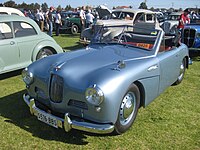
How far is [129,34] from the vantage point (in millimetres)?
4867

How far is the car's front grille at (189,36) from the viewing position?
9250 mm

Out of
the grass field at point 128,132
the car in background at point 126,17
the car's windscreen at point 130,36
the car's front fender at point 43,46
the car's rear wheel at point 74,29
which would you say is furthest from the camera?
the car's rear wheel at point 74,29

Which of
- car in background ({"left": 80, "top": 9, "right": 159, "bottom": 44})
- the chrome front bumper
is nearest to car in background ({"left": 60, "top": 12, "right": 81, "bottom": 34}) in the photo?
car in background ({"left": 80, "top": 9, "right": 159, "bottom": 44})

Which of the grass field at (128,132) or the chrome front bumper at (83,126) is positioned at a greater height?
the chrome front bumper at (83,126)

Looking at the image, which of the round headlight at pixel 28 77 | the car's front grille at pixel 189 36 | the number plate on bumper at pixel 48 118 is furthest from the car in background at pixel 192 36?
the number plate on bumper at pixel 48 118

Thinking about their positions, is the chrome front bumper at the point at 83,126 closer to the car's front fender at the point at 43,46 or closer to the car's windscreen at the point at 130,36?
the car's windscreen at the point at 130,36

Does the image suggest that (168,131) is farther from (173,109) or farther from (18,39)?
(18,39)

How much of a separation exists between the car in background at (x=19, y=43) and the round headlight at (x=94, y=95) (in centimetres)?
374

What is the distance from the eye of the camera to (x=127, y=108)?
3.53 m

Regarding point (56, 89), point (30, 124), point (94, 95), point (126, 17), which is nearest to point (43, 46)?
point (30, 124)

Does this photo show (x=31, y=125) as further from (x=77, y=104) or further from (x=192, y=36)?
(x=192, y=36)

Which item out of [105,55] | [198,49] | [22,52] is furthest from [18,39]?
[198,49]

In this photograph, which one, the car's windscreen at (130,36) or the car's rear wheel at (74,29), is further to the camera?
the car's rear wheel at (74,29)

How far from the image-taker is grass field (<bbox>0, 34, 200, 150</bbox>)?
11.2ft
